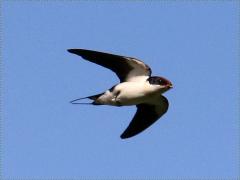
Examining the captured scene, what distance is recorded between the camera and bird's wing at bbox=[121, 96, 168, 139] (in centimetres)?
1288

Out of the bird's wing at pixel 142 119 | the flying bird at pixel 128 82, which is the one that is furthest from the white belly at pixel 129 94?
the bird's wing at pixel 142 119

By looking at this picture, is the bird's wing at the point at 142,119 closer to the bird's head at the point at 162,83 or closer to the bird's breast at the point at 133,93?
the bird's breast at the point at 133,93

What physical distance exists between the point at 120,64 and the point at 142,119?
1256mm

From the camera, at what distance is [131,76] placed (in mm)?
12109

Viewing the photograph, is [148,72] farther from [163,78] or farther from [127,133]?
[127,133]

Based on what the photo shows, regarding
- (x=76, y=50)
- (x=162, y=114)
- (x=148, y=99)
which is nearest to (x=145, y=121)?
(x=162, y=114)

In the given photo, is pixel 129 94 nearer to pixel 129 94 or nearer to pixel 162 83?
pixel 129 94

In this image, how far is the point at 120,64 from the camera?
12.1m

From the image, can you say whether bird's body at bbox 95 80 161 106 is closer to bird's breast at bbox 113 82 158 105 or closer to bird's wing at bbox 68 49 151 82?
bird's breast at bbox 113 82 158 105

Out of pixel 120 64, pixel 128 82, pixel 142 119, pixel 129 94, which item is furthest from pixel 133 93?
pixel 142 119

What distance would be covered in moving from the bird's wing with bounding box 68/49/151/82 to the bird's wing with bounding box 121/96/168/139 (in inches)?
35.6

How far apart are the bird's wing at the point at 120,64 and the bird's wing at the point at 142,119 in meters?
Result: 0.90

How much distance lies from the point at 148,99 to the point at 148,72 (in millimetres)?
377

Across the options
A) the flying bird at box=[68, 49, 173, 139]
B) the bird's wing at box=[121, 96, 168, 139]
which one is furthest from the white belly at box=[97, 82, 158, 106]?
the bird's wing at box=[121, 96, 168, 139]
